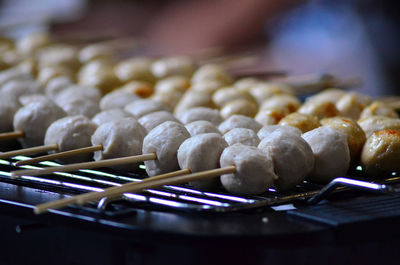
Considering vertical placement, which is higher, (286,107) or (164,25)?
(164,25)

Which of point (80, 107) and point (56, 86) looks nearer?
point (80, 107)

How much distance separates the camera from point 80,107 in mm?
3178

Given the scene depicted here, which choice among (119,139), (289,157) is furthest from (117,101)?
(289,157)

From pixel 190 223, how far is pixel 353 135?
999 millimetres

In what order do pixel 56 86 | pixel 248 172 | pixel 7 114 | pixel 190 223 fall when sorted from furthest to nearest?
pixel 56 86
pixel 7 114
pixel 248 172
pixel 190 223

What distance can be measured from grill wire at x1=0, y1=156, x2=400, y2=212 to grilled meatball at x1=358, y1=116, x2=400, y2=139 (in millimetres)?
232

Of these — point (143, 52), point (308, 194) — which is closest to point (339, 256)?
point (308, 194)

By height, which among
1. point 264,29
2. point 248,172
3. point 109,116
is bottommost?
point 248,172

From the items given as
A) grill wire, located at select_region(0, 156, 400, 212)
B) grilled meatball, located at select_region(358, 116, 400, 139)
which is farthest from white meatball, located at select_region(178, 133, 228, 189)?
grilled meatball, located at select_region(358, 116, 400, 139)

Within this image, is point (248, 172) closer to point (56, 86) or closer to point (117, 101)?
point (117, 101)

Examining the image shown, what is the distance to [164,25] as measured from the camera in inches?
358

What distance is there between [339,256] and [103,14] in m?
8.50

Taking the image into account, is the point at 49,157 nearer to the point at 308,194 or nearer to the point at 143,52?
the point at 308,194

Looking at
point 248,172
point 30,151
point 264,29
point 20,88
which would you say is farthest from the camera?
point 264,29
